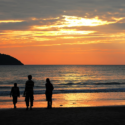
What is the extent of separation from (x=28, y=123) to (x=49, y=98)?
4.26 m

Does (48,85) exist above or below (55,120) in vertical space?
above

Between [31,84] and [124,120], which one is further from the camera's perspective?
[31,84]

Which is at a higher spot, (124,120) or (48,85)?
(48,85)

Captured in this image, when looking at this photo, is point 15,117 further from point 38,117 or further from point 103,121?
point 103,121

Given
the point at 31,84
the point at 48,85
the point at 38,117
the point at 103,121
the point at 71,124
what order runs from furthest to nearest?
the point at 48,85, the point at 31,84, the point at 38,117, the point at 103,121, the point at 71,124

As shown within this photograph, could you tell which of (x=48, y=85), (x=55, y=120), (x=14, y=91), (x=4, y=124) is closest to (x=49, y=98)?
(x=48, y=85)

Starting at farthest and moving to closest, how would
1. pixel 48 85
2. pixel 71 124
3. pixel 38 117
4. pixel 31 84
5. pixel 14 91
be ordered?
pixel 14 91
pixel 48 85
pixel 31 84
pixel 38 117
pixel 71 124

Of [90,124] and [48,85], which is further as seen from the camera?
[48,85]

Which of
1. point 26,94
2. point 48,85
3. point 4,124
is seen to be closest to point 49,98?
point 48,85

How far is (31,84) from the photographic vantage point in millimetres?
11867

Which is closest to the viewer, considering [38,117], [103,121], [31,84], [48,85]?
[103,121]

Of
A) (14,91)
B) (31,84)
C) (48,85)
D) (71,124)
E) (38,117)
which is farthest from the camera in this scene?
(14,91)

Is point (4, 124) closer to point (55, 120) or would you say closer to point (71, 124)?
point (55, 120)

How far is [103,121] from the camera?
9.27 metres
